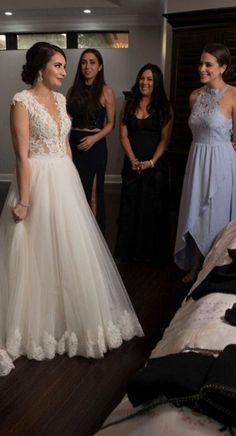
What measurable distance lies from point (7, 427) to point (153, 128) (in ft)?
7.49

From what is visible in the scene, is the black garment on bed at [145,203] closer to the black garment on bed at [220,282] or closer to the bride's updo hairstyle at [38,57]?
the bride's updo hairstyle at [38,57]

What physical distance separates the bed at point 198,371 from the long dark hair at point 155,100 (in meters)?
1.90

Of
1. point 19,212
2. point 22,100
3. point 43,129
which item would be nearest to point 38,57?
point 22,100

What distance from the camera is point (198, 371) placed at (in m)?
1.08

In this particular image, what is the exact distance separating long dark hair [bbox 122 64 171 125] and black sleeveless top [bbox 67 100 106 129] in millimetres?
197

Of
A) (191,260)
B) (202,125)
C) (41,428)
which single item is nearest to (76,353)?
(41,428)

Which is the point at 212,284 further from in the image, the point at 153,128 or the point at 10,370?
the point at 153,128

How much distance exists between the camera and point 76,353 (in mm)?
2330

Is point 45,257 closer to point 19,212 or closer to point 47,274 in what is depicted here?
point 47,274

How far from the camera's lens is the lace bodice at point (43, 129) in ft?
7.29

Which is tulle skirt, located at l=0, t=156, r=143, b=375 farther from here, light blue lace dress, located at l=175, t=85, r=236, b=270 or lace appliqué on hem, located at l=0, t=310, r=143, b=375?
light blue lace dress, located at l=175, t=85, r=236, b=270

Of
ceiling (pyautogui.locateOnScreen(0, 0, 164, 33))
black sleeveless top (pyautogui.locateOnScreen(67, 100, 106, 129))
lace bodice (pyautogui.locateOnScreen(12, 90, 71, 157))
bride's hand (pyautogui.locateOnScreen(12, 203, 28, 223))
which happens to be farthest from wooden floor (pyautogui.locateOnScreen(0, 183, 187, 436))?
ceiling (pyautogui.locateOnScreen(0, 0, 164, 33))

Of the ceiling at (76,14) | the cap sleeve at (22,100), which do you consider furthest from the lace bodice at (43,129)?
the ceiling at (76,14)

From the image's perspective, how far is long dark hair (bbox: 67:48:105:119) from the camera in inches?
130
